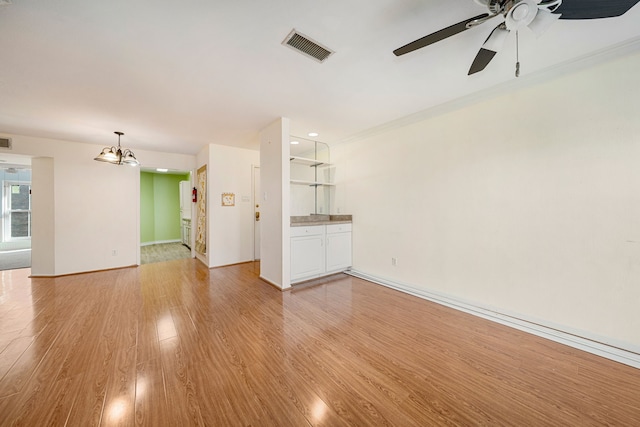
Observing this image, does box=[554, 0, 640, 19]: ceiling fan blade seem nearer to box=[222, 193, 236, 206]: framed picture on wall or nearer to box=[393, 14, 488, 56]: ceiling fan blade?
box=[393, 14, 488, 56]: ceiling fan blade

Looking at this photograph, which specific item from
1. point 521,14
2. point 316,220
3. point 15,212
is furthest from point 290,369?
point 15,212

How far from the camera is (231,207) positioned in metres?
5.21

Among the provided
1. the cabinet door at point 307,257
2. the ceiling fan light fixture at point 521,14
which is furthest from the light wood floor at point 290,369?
the ceiling fan light fixture at point 521,14

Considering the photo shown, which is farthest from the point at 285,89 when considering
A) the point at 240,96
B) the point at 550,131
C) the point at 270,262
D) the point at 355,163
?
the point at 550,131

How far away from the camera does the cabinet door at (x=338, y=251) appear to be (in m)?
4.22

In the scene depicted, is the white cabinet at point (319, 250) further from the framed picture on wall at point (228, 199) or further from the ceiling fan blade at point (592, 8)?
the ceiling fan blade at point (592, 8)

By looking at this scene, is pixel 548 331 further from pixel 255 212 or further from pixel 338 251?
pixel 255 212

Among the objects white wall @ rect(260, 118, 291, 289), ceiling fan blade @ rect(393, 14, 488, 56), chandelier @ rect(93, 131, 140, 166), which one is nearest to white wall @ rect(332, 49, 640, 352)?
ceiling fan blade @ rect(393, 14, 488, 56)

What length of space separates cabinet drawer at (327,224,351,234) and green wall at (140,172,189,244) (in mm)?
6478

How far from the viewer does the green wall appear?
7.63m

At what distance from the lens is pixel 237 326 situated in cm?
247

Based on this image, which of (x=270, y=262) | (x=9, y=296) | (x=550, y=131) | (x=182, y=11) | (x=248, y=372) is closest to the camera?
(x=182, y=11)

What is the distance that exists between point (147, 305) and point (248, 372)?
2.11 metres

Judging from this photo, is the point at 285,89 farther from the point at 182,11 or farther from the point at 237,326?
the point at 237,326
